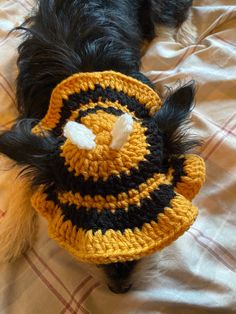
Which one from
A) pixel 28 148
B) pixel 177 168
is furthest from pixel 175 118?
pixel 28 148

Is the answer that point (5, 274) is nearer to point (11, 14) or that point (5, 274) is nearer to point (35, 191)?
point (35, 191)

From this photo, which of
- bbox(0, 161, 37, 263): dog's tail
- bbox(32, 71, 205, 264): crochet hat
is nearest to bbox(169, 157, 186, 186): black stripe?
bbox(32, 71, 205, 264): crochet hat

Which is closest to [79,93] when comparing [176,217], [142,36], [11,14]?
[176,217]

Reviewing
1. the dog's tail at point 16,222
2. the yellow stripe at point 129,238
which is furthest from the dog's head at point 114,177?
the dog's tail at point 16,222

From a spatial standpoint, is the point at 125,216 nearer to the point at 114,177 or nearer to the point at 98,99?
the point at 114,177

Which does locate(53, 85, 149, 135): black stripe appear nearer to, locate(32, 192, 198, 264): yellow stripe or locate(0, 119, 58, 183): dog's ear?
locate(0, 119, 58, 183): dog's ear

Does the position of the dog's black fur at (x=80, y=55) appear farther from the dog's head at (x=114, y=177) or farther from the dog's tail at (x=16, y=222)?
the dog's tail at (x=16, y=222)
